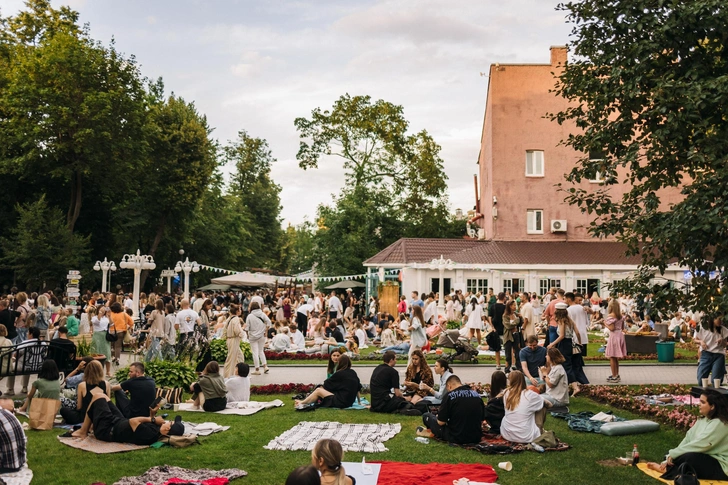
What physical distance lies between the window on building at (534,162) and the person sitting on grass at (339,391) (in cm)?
3266

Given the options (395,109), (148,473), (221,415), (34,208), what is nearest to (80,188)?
(34,208)

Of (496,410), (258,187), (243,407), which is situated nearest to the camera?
(496,410)

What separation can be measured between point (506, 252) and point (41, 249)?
991 inches

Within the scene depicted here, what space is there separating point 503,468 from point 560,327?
241 inches

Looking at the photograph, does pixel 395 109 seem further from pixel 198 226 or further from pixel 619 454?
pixel 619 454

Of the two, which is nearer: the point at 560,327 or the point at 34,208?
the point at 560,327

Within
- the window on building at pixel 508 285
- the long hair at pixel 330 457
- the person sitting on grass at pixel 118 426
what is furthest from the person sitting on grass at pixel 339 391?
the window on building at pixel 508 285

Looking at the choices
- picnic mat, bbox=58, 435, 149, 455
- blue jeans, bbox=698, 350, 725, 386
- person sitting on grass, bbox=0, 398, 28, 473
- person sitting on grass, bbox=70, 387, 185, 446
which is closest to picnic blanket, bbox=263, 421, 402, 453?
person sitting on grass, bbox=70, 387, 185, 446

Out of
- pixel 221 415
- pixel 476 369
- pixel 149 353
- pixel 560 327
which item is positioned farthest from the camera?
pixel 476 369

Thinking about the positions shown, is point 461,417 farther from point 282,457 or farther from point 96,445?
point 96,445

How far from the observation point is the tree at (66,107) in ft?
126

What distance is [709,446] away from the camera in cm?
850

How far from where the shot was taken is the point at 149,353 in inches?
638

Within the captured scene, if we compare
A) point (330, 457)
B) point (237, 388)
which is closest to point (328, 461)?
point (330, 457)
